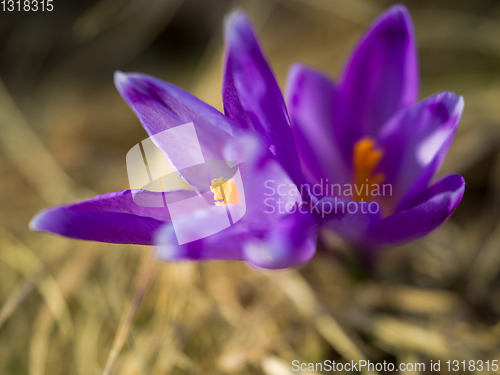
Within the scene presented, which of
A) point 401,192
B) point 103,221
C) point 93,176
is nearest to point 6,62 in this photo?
point 93,176

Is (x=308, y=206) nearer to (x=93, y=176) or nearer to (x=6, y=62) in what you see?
(x=93, y=176)

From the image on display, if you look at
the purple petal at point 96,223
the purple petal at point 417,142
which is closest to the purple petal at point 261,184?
the purple petal at point 96,223

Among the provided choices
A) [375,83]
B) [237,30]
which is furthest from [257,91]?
[375,83]

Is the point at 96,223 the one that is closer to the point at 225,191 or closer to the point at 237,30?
the point at 225,191

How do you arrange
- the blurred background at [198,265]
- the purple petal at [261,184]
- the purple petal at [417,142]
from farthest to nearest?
the blurred background at [198,265] < the purple petal at [417,142] < the purple petal at [261,184]

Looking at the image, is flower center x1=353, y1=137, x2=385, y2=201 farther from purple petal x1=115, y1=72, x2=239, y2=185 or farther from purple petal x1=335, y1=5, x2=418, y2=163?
purple petal x1=115, y1=72, x2=239, y2=185

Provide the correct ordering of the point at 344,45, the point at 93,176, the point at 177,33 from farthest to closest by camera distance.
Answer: the point at 177,33 → the point at 344,45 → the point at 93,176

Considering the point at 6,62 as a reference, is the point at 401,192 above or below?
below

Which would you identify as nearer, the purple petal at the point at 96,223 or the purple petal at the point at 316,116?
the purple petal at the point at 96,223

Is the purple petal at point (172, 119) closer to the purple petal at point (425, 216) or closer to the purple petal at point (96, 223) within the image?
the purple petal at point (96, 223)
